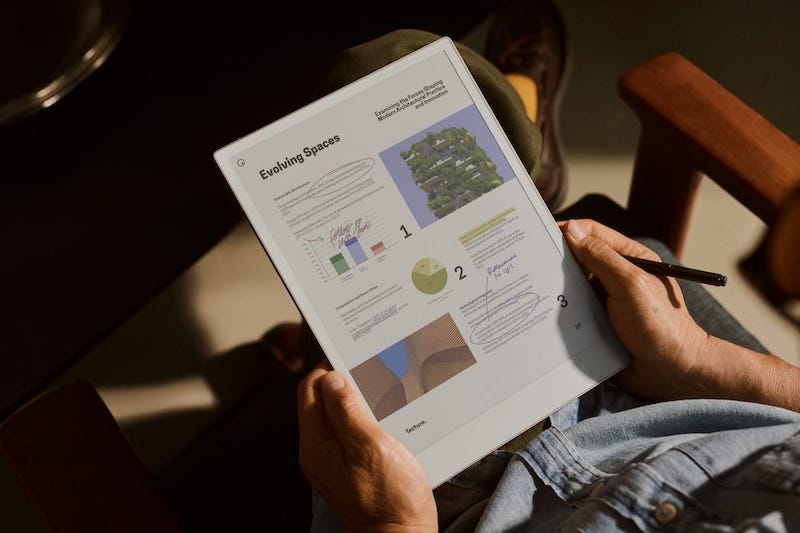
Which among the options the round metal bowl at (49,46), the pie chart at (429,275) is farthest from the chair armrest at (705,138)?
the round metal bowl at (49,46)

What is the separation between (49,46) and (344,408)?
0.61 meters

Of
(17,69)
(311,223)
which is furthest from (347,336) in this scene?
(17,69)

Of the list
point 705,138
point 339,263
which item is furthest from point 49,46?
point 705,138

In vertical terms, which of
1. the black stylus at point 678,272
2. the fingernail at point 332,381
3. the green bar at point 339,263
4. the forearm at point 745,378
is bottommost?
the forearm at point 745,378

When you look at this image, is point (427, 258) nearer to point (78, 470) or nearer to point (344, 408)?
point (344, 408)

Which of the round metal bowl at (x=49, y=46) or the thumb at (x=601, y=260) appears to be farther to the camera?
the round metal bowl at (x=49, y=46)

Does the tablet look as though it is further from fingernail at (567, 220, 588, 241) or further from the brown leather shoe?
the brown leather shoe

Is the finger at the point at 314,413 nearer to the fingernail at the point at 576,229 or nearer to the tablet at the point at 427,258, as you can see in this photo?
the tablet at the point at 427,258

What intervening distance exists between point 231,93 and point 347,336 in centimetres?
46

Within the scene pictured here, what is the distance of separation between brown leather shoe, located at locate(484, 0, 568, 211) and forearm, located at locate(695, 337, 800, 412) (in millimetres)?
498

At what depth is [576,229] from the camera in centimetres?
69

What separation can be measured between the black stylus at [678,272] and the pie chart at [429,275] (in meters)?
0.19

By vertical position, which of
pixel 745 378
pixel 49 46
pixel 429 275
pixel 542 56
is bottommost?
pixel 745 378

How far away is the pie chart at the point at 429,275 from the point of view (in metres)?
0.65
